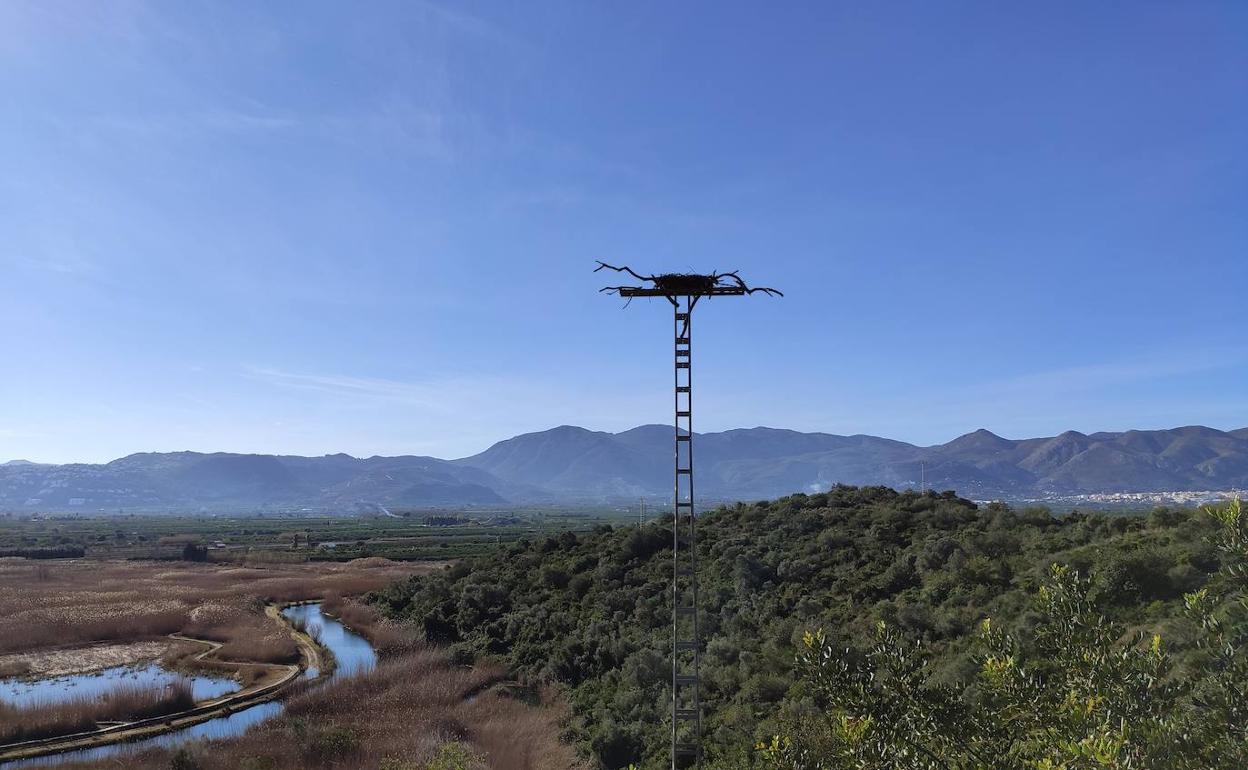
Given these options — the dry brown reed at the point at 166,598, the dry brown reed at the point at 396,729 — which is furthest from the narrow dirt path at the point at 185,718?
the dry brown reed at the point at 396,729

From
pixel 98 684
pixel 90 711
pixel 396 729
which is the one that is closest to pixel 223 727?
pixel 90 711

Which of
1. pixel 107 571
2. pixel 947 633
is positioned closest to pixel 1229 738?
pixel 947 633

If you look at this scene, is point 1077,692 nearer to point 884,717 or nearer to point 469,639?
point 884,717

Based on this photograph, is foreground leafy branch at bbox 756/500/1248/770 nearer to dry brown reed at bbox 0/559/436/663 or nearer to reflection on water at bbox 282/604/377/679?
reflection on water at bbox 282/604/377/679

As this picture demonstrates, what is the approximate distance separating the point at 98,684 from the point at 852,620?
3467 centimetres

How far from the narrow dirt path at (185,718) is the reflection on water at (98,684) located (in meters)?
1.70

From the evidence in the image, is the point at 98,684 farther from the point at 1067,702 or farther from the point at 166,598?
the point at 1067,702

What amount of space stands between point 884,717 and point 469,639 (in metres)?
34.9

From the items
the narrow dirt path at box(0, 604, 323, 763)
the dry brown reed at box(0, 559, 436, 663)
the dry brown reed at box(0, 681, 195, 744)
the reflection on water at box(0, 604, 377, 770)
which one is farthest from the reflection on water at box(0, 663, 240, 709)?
the reflection on water at box(0, 604, 377, 770)

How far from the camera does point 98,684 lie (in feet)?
112

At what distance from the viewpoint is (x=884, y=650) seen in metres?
7.36

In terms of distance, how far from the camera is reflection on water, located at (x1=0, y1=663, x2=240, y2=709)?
30969mm

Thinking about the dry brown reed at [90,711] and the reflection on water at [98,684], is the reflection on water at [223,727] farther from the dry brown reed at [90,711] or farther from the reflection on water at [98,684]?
the reflection on water at [98,684]

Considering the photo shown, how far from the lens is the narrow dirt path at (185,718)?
24.8m
